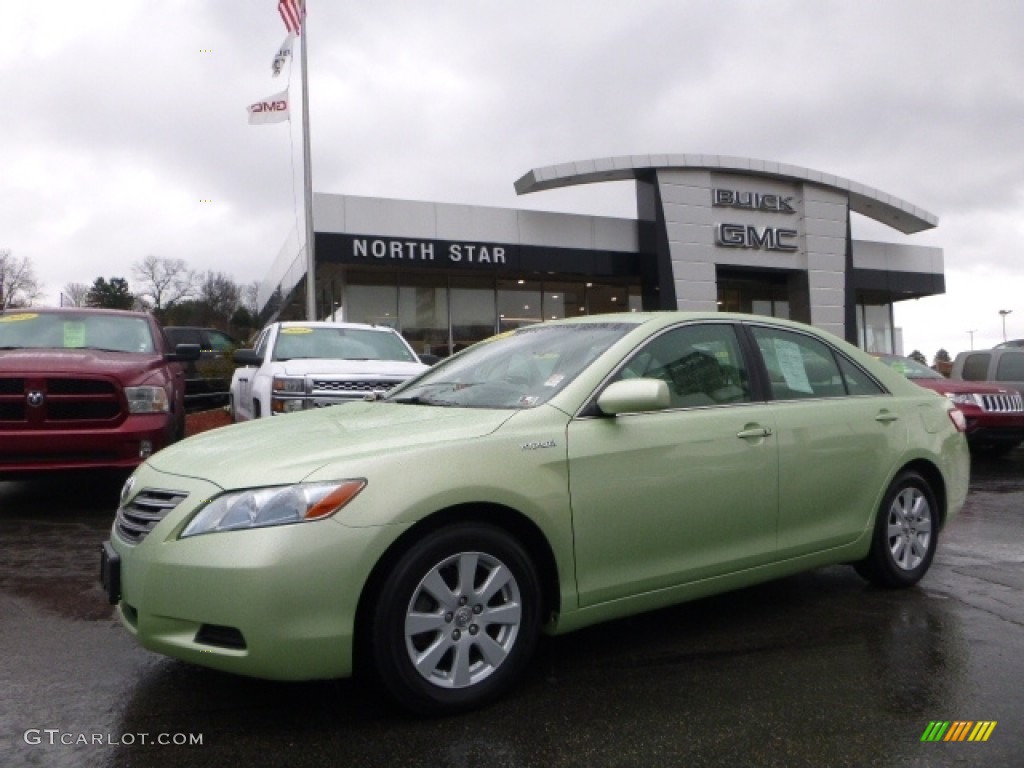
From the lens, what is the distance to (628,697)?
3.23 meters

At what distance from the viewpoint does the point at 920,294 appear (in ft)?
→ 95.7

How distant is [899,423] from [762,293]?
24.9 metres

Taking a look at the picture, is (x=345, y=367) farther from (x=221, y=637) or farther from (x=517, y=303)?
(x=517, y=303)

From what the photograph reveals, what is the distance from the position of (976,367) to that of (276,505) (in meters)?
12.1

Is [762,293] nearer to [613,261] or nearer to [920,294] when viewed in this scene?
[920,294]

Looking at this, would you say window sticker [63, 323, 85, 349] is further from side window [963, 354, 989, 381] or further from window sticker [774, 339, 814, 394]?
side window [963, 354, 989, 381]

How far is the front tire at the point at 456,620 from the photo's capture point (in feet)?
9.48

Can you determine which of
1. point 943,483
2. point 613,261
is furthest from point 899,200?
point 943,483

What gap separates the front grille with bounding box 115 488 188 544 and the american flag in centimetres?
1953

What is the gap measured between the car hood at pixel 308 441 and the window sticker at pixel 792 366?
1761 mm

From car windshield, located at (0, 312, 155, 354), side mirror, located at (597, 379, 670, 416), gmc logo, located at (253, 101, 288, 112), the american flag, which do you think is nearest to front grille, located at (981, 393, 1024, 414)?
side mirror, located at (597, 379, 670, 416)

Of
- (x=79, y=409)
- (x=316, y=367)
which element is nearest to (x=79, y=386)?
(x=79, y=409)

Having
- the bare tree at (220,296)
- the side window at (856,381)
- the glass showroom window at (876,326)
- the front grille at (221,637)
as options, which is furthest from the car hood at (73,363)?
the bare tree at (220,296)

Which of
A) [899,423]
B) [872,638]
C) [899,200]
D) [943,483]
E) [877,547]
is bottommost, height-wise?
[872,638]
